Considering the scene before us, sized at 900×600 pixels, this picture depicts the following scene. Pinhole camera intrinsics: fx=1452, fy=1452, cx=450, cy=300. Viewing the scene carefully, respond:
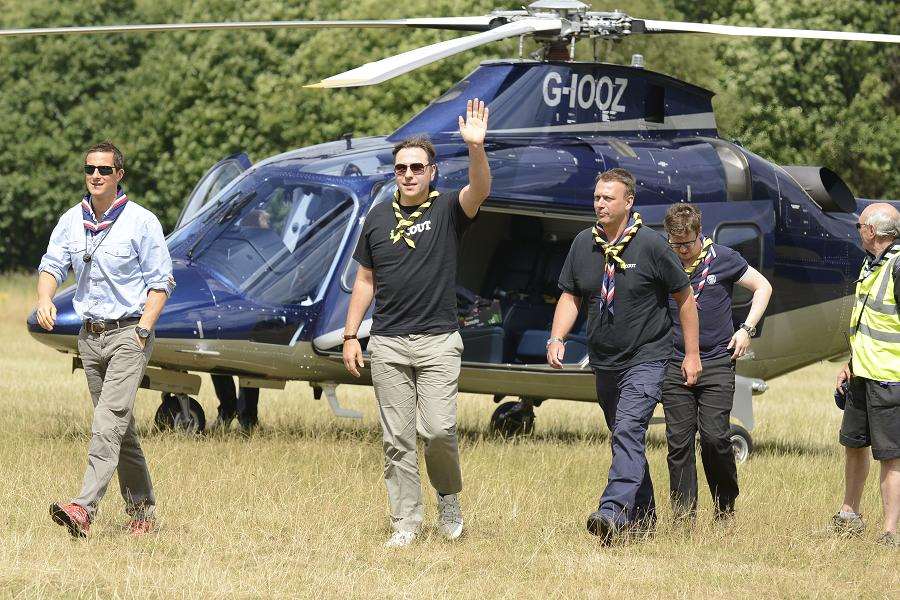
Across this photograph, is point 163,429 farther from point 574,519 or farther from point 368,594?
point 368,594

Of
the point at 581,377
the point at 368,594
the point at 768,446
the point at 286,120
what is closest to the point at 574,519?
the point at 368,594

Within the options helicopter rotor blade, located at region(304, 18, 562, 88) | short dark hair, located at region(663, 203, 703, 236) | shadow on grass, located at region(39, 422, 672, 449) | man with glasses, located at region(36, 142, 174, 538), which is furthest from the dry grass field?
helicopter rotor blade, located at region(304, 18, 562, 88)

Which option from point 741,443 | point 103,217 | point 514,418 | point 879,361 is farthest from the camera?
point 514,418

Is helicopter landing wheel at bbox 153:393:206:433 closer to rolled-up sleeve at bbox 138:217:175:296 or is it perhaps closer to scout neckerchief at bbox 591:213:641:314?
rolled-up sleeve at bbox 138:217:175:296

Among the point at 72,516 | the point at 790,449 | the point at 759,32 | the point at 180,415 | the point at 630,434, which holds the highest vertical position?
the point at 759,32

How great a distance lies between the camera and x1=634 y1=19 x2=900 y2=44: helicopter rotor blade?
1003 centimetres

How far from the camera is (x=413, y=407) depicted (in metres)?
7.25

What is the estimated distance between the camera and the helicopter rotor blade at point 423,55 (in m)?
7.57

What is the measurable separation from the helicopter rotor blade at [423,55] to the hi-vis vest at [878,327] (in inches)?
112

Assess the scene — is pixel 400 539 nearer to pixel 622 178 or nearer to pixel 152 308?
pixel 152 308

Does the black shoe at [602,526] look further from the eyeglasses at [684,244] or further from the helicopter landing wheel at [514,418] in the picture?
the helicopter landing wheel at [514,418]

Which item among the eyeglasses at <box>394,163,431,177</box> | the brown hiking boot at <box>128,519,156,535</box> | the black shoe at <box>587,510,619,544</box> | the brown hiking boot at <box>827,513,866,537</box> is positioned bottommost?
the brown hiking boot at <box>827,513,866,537</box>

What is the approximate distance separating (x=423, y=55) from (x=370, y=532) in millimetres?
3033

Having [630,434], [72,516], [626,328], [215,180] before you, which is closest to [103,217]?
[72,516]
